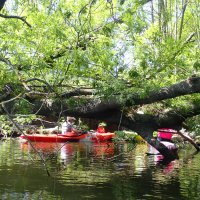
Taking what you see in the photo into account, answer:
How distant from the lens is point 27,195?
1033 centimetres

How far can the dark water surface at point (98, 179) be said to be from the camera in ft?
35.0

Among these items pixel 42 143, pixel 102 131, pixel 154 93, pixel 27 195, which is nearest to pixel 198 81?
pixel 154 93

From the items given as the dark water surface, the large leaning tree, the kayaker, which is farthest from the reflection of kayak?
the large leaning tree

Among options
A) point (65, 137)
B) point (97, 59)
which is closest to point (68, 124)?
point (97, 59)

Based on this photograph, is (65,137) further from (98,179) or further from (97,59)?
(97,59)

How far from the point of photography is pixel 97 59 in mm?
11508

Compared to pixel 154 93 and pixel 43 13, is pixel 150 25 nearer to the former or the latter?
pixel 154 93

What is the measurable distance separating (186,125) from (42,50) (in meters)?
5.61

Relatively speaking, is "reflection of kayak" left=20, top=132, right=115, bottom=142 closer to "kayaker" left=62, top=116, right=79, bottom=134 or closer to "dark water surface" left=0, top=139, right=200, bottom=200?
"kayaker" left=62, top=116, right=79, bottom=134

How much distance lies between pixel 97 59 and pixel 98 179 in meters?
3.93

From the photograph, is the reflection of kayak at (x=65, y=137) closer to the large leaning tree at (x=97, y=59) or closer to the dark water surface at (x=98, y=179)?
the dark water surface at (x=98, y=179)

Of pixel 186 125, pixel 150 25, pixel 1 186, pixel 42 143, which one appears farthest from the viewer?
pixel 42 143

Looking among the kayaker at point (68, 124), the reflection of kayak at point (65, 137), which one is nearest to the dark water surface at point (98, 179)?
the kayaker at point (68, 124)

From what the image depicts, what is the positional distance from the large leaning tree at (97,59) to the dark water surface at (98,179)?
5.50ft
